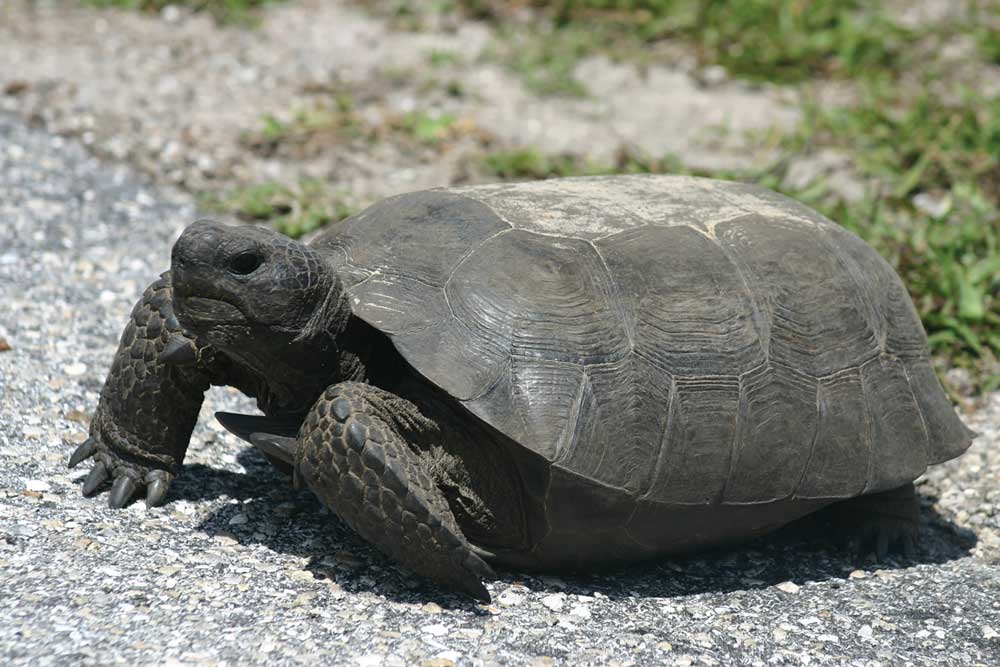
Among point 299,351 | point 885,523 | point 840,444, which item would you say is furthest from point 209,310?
point 885,523

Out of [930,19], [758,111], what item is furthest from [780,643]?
[930,19]

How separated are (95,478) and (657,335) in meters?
1.68

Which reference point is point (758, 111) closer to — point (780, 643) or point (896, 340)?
point (896, 340)

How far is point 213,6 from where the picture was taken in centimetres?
823

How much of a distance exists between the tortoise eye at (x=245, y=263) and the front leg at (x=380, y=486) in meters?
0.38

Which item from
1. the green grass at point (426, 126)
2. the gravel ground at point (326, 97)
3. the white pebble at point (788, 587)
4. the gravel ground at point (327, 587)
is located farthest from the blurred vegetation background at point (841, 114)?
the white pebble at point (788, 587)

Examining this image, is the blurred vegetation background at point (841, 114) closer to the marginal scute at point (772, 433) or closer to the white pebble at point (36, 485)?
the marginal scute at point (772, 433)

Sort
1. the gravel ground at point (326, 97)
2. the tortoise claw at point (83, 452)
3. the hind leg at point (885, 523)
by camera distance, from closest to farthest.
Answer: the tortoise claw at point (83, 452) < the hind leg at point (885, 523) < the gravel ground at point (326, 97)

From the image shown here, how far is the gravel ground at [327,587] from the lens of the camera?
2809 mm

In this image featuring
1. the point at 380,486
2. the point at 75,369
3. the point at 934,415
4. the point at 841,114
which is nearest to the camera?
the point at 380,486

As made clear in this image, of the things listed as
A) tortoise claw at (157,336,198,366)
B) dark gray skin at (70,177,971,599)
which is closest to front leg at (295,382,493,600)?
dark gray skin at (70,177,971,599)

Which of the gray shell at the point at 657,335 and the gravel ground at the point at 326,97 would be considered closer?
the gray shell at the point at 657,335

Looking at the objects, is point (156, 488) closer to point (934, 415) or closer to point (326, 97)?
point (934, 415)

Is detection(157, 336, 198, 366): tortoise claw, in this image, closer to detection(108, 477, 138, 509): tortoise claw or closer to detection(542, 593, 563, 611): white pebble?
detection(108, 477, 138, 509): tortoise claw
